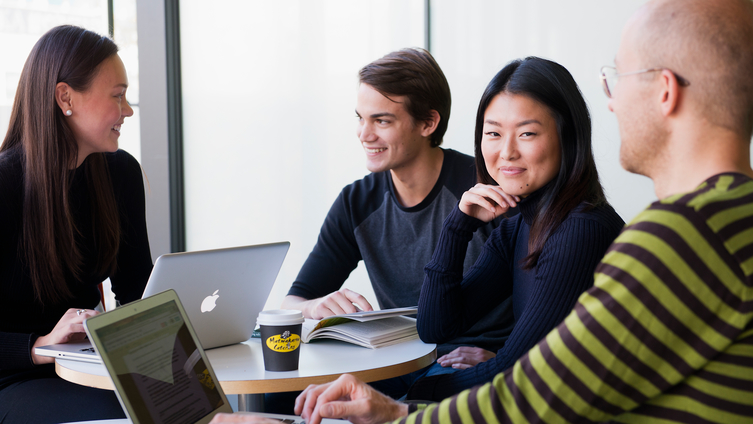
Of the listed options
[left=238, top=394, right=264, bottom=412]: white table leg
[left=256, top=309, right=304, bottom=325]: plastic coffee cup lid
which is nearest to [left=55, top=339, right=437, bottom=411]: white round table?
[left=238, top=394, right=264, bottom=412]: white table leg

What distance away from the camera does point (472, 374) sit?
152cm

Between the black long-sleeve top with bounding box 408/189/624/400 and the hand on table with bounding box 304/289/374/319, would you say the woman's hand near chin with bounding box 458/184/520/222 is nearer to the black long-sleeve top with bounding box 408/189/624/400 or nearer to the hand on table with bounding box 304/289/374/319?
the black long-sleeve top with bounding box 408/189/624/400

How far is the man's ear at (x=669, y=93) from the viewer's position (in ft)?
2.72

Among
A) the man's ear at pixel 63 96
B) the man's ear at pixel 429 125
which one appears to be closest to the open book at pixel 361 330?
the man's ear at pixel 429 125

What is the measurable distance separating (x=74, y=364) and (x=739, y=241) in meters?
1.34

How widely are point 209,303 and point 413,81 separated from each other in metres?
1.21

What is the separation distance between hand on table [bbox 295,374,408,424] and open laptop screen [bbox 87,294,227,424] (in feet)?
0.57

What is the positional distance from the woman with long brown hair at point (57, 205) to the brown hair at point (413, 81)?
0.87 meters

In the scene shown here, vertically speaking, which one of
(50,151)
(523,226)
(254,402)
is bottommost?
(254,402)

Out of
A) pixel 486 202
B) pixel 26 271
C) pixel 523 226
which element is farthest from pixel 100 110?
pixel 523 226

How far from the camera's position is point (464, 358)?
1733 millimetres

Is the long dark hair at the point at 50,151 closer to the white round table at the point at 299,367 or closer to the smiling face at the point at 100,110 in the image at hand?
the smiling face at the point at 100,110

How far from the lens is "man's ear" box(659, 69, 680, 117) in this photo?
0.83m

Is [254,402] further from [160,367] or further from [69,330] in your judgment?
[160,367]
